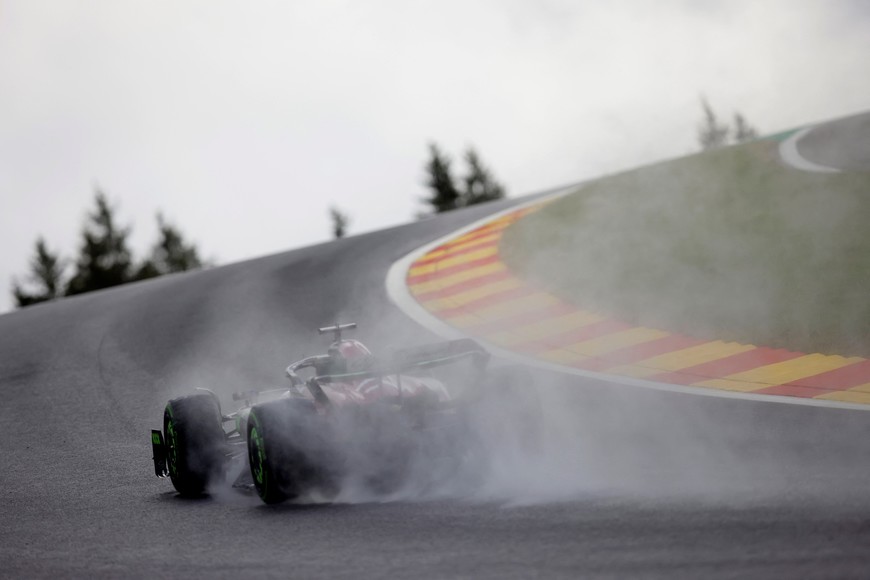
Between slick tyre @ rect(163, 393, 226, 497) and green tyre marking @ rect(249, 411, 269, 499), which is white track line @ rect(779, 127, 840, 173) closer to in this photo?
slick tyre @ rect(163, 393, 226, 497)

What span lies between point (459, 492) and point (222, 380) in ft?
17.2

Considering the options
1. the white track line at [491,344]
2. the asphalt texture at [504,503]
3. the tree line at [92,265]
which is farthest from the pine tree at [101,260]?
the asphalt texture at [504,503]

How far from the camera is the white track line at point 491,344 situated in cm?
723

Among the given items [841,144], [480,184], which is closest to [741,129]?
[480,184]

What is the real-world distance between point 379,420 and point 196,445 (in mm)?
1482

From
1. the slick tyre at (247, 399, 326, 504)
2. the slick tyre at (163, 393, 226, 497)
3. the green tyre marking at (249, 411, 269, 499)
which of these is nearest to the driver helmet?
the slick tyre at (247, 399, 326, 504)

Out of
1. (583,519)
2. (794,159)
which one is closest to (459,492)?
(583,519)

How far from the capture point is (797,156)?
53.8ft

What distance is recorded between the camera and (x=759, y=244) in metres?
11.5

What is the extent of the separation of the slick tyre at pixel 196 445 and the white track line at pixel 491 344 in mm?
3032

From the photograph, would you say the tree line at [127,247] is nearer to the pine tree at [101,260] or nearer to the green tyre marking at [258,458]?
the pine tree at [101,260]

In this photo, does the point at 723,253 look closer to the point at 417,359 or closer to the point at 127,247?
the point at 417,359

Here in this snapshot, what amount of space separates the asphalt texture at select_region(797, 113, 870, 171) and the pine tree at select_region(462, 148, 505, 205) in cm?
3787

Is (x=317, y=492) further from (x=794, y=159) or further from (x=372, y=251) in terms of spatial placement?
(x=794, y=159)
